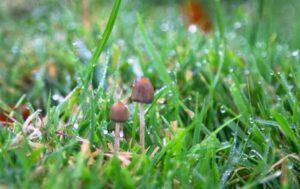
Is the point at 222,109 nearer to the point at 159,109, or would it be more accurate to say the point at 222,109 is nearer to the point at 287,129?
the point at 159,109

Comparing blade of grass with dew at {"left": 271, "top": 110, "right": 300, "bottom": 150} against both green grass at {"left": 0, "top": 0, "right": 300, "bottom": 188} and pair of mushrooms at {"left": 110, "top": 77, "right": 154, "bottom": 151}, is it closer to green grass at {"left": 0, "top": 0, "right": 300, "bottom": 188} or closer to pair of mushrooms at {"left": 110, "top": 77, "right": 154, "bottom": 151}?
green grass at {"left": 0, "top": 0, "right": 300, "bottom": 188}

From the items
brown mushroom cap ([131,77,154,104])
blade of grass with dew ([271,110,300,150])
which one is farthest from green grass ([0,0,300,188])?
brown mushroom cap ([131,77,154,104])

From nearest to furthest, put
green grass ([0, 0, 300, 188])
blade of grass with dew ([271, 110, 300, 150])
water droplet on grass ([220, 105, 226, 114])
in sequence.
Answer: green grass ([0, 0, 300, 188]) → blade of grass with dew ([271, 110, 300, 150]) → water droplet on grass ([220, 105, 226, 114])

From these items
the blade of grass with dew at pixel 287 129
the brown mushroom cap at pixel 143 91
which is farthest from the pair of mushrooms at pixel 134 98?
the blade of grass with dew at pixel 287 129

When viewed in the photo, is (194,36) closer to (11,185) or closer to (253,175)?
(253,175)

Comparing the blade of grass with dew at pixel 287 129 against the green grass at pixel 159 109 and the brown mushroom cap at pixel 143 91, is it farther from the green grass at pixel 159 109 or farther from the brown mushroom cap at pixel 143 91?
the brown mushroom cap at pixel 143 91

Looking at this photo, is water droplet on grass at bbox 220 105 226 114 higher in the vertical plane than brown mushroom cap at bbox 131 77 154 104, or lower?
lower

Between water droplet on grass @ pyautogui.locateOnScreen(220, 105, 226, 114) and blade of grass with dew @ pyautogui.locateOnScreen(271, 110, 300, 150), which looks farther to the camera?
water droplet on grass @ pyautogui.locateOnScreen(220, 105, 226, 114)

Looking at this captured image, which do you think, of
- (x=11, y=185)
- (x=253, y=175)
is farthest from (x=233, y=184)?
(x=11, y=185)

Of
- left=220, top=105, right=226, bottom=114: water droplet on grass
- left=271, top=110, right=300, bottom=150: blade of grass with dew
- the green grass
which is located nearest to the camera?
the green grass
